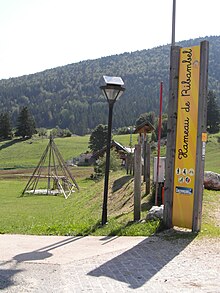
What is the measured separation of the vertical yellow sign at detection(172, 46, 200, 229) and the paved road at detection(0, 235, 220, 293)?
80 cm

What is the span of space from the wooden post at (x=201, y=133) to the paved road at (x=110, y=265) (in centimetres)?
74

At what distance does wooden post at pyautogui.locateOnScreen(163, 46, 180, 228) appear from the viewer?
8.66 metres

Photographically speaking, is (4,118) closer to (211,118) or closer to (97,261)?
(211,118)

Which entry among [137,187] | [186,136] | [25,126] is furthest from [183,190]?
[25,126]

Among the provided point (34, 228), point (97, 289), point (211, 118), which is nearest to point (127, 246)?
point (97, 289)

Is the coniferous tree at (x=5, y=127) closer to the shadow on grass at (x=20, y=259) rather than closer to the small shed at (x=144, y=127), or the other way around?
the small shed at (x=144, y=127)

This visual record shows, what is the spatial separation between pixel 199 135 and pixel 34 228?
4.39m

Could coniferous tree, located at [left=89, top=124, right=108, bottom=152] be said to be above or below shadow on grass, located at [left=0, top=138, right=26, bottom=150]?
above

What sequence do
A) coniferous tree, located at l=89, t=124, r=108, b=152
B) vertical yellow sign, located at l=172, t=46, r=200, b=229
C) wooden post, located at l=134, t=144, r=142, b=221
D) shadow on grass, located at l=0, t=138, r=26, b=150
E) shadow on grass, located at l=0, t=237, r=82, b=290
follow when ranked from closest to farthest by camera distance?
shadow on grass, located at l=0, t=237, r=82, b=290
vertical yellow sign, located at l=172, t=46, r=200, b=229
wooden post, located at l=134, t=144, r=142, b=221
coniferous tree, located at l=89, t=124, r=108, b=152
shadow on grass, located at l=0, t=138, r=26, b=150

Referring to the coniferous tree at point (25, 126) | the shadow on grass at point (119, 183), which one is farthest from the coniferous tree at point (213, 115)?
the shadow on grass at point (119, 183)

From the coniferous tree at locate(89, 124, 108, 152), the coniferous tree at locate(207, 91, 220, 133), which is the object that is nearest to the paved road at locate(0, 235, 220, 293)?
the coniferous tree at locate(89, 124, 108, 152)

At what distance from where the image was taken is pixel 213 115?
76.8 m

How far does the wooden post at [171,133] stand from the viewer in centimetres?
866

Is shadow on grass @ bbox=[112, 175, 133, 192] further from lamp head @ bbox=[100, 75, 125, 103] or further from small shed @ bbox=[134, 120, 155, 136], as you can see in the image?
lamp head @ bbox=[100, 75, 125, 103]
